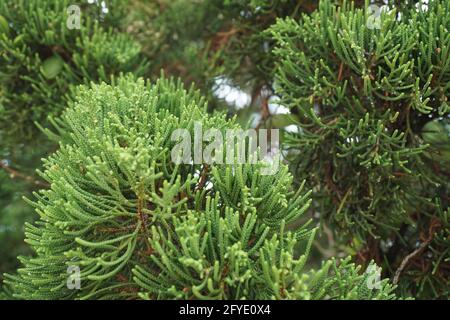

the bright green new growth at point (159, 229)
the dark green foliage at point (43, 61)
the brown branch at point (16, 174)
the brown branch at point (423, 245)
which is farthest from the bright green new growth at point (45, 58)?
the brown branch at point (423, 245)

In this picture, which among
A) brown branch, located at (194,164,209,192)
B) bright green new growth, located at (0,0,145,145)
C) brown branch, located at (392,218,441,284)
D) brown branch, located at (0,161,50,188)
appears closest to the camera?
brown branch, located at (194,164,209,192)

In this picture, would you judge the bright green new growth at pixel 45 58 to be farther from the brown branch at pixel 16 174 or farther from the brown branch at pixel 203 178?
the brown branch at pixel 203 178

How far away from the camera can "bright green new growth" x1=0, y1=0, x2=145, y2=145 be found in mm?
1471

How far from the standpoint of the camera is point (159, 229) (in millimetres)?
929

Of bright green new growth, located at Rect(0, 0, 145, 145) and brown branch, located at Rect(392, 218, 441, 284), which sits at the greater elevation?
bright green new growth, located at Rect(0, 0, 145, 145)

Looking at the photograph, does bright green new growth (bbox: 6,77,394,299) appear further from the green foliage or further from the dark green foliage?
the dark green foliage

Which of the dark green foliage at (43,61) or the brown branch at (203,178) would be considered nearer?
the brown branch at (203,178)

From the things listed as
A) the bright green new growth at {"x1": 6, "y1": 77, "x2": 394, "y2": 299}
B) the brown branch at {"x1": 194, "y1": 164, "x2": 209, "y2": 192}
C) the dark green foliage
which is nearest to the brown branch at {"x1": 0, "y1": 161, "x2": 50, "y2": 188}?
the dark green foliage

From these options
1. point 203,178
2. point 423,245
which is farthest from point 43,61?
point 423,245

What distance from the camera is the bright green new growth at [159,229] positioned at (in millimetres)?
899

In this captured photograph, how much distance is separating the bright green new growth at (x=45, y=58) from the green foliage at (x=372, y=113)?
1.64 ft

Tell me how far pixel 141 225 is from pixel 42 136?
0.81m

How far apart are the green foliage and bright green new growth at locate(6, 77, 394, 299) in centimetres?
34
